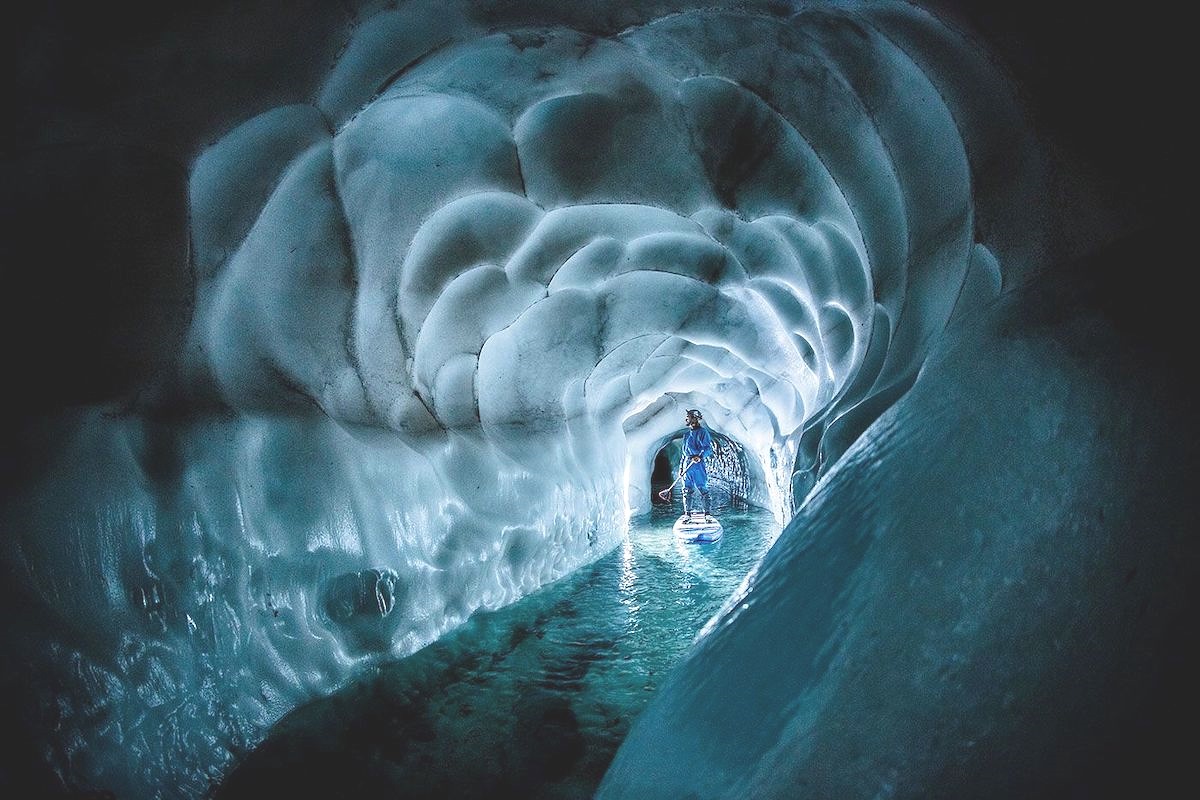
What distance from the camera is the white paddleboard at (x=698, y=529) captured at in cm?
1054

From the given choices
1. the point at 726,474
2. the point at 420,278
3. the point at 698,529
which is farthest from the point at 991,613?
the point at 726,474

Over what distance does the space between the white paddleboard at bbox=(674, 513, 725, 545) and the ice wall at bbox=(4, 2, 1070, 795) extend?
4.72 metres

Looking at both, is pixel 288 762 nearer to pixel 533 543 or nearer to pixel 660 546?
pixel 533 543

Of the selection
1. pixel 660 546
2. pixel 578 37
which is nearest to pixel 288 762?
pixel 578 37

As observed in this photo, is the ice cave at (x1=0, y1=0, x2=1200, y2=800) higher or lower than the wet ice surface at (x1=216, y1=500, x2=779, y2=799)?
higher

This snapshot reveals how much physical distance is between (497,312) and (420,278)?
1.35 metres

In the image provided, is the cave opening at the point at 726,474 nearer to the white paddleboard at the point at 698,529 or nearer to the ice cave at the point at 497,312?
the white paddleboard at the point at 698,529

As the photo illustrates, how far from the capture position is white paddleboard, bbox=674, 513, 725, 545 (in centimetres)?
1054

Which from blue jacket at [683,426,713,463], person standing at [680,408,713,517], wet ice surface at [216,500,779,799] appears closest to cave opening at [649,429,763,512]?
person standing at [680,408,713,517]

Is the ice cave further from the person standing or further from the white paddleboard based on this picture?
the person standing

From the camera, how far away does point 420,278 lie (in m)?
4.81

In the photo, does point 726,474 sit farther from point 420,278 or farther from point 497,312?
point 420,278

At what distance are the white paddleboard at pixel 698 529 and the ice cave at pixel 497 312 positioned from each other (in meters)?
4.88

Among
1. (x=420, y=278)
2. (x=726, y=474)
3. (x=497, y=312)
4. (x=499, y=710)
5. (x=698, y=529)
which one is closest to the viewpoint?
(x=499, y=710)
